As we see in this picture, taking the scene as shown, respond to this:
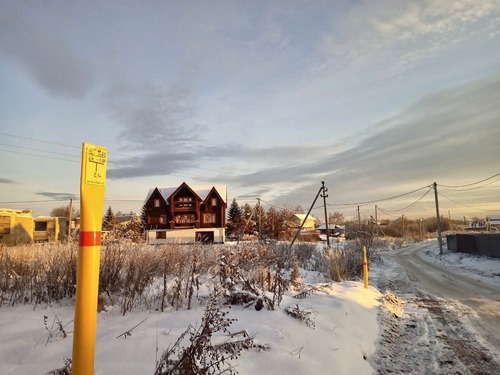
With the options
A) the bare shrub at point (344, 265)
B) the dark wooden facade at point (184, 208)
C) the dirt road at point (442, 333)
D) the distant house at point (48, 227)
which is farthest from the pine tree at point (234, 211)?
the dirt road at point (442, 333)

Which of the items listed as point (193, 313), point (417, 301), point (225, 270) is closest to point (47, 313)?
point (193, 313)

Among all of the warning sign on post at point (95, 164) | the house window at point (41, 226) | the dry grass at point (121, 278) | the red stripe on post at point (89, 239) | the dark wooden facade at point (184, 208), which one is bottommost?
the dry grass at point (121, 278)

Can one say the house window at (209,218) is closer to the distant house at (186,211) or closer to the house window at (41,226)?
the distant house at (186,211)

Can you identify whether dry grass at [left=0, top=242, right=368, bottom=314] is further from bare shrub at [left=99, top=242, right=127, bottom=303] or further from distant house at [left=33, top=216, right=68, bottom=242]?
distant house at [left=33, top=216, right=68, bottom=242]

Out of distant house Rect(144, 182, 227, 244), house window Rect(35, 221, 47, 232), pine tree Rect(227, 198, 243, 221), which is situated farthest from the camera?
pine tree Rect(227, 198, 243, 221)

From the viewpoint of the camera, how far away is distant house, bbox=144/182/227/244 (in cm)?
4831

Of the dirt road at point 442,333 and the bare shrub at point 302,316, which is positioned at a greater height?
the bare shrub at point 302,316

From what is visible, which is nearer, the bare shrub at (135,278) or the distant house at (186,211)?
the bare shrub at (135,278)

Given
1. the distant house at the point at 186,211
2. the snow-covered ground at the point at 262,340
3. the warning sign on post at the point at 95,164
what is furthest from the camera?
the distant house at the point at 186,211

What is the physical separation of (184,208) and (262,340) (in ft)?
148

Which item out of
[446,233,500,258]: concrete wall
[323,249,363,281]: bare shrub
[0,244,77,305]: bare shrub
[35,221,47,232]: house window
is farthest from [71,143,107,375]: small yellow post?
[35,221,47,232]: house window

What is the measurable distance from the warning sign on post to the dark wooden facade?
46.3 meters

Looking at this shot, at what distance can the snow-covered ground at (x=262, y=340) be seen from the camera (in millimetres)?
3484

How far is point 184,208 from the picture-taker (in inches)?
1913
